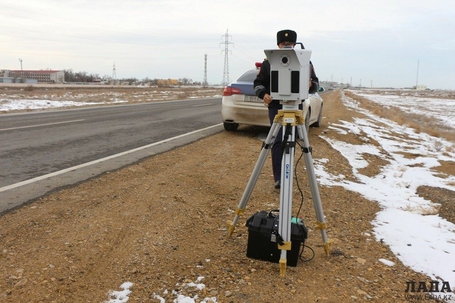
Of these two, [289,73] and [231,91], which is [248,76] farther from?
[289,73]

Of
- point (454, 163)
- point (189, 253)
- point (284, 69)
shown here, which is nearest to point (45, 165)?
point (189, 253)

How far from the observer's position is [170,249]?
3174mm

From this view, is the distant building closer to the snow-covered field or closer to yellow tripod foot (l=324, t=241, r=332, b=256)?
the snow-covered field

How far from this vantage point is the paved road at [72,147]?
488 cm

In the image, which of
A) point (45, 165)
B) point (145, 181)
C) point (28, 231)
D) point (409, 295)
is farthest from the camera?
point (45, 165)

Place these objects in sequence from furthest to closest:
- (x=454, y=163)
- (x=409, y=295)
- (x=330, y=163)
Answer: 1. (x=454, y=163)
2. (x=330, y=163)
3. (x=409, y=295)

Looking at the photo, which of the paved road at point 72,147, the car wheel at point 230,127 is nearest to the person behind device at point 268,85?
the paved road at point 72,147

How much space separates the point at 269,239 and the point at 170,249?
0.86 m

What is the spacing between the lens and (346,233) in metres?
3.77

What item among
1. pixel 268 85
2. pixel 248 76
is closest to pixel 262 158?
pixel 268 85

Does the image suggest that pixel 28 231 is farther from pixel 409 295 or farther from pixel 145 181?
pixel 409 295

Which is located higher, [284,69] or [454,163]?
[284,69]

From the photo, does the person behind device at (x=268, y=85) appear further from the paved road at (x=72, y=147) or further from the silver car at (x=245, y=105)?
the silver car at (x=245, y=105)

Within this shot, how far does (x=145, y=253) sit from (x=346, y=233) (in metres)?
2.00
